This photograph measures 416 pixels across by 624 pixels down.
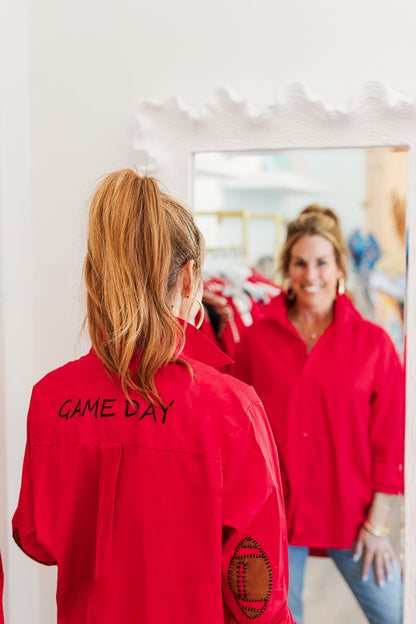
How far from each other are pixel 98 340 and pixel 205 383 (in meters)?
0.20

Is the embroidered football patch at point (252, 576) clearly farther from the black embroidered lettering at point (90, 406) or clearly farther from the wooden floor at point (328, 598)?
the wooden floor at point (328, 598)

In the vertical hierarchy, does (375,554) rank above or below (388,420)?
below

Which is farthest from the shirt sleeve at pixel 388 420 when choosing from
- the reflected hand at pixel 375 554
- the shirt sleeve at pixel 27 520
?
the shirt sleeve at pixel 27 520

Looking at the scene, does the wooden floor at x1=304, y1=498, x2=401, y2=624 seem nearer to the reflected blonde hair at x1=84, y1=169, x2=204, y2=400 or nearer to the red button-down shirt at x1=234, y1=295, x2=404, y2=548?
the red button-down shirt at x1=234, y1=295, x2=404, y2=548

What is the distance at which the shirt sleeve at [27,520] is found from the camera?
3.92 ft

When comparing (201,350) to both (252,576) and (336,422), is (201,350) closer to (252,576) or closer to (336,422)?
(252,576)

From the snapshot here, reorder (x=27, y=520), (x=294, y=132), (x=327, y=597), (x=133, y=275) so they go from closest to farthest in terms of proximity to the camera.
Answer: (x=133, y=275) < (x=27, y=520) < (x=294, y=132) < (x=327, y=597)

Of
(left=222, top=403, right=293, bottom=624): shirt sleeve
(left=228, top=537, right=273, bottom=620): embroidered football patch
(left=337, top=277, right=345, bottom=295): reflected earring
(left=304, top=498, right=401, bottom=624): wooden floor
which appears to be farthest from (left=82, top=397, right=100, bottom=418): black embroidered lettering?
(left=304, top=498, right=401, bottom=624): wooden floor

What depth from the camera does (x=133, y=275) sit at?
3.43ft

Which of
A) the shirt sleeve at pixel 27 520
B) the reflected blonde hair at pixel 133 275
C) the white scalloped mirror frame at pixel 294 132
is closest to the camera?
the reflected blonde hair at pixel 133 275

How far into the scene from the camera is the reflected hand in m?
1.65

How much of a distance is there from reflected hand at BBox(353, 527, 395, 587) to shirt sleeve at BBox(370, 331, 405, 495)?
13 centimetres

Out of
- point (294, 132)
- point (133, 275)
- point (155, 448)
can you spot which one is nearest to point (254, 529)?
point (155, 448)

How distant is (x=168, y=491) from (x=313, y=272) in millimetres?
787
